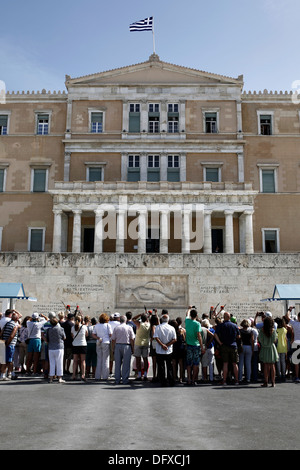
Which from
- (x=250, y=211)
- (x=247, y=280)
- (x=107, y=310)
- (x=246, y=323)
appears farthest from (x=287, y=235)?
(x=246, y=323)

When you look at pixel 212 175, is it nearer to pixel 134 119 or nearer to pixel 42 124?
pixel 134 119

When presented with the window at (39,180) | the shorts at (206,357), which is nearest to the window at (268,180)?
the window at (39,180)

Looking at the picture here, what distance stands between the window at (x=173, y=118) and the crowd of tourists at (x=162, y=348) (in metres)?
28.5

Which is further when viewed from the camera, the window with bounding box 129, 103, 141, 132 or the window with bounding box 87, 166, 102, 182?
the window with bounding box 129, 103, 141, 132

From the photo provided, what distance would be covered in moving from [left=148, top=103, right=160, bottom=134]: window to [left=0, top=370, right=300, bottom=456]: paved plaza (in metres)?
31.4

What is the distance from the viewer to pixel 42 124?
41031 mm

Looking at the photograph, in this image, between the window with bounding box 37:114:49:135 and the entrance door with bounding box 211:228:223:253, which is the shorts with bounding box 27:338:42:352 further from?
the window with bounding box 37:114:49:135

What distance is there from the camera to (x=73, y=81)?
4069 cm

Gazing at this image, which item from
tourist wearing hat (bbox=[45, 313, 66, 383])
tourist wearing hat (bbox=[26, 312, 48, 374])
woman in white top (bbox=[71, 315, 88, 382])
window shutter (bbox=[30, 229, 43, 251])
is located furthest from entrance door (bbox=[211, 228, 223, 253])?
tourist wearing hat (bbox=[45, 313, 66, 383])

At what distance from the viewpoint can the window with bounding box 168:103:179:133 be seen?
40344mm

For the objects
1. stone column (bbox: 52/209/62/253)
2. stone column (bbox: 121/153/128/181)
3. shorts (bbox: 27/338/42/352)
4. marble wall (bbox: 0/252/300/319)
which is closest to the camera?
shorts (bbox: 27/338/42/352)

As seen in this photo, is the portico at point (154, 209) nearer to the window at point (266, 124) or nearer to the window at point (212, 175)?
the window at point (212, 175)

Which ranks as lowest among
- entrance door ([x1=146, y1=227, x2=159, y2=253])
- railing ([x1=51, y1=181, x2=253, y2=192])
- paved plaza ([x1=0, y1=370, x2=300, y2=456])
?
paved plaza ([x1=0, y1=370, x2=300, y2=456])
